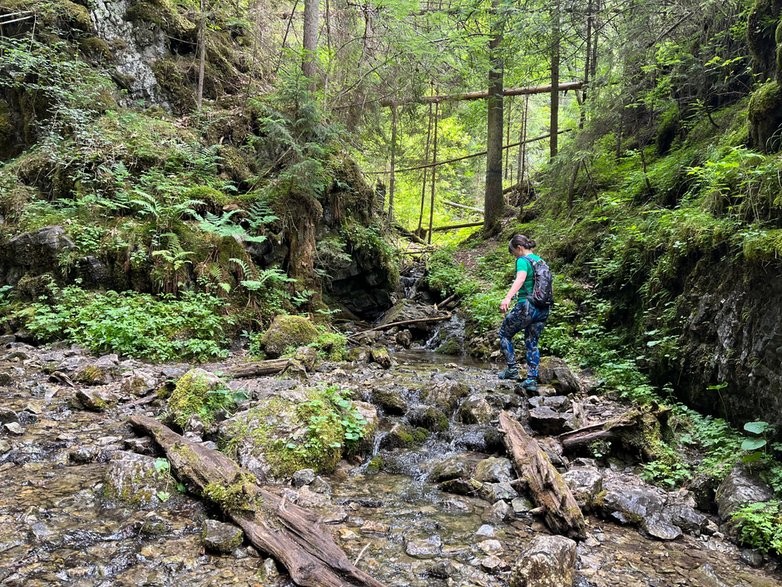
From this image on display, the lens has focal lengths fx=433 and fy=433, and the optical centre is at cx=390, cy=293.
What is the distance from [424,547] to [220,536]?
1526mm

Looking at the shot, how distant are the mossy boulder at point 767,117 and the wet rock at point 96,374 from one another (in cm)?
945

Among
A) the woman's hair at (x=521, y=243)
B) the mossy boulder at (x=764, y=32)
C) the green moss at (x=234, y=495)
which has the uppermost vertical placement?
the mossy boulder at (x=764, y=32)

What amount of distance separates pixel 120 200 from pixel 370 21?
27.8ft

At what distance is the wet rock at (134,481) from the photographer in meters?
3.54

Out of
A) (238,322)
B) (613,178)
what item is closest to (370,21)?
(613,178)

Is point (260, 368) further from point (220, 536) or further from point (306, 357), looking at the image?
point (220, 536)

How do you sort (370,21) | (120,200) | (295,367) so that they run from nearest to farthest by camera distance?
(295,367) < (120,200) < (370,21)

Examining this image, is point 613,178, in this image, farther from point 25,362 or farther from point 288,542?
point 25,362

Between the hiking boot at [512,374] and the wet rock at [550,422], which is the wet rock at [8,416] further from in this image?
the hiking boot at [512,374]

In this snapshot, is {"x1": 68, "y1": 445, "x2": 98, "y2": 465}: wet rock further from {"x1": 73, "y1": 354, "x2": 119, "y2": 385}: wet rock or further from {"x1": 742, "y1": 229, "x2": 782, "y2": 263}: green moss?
{"x1": 742, "y1": 229, "x2": 782, "y2": 263}: green moss

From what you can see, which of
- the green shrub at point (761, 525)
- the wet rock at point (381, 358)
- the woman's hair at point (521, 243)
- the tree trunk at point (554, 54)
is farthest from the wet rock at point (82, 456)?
the tree trunk at point (554, 54)

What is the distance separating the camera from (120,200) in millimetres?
9078

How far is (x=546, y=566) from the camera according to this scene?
292 centimetres

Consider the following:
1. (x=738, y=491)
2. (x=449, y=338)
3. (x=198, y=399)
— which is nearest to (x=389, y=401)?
(x=198, y=399)
